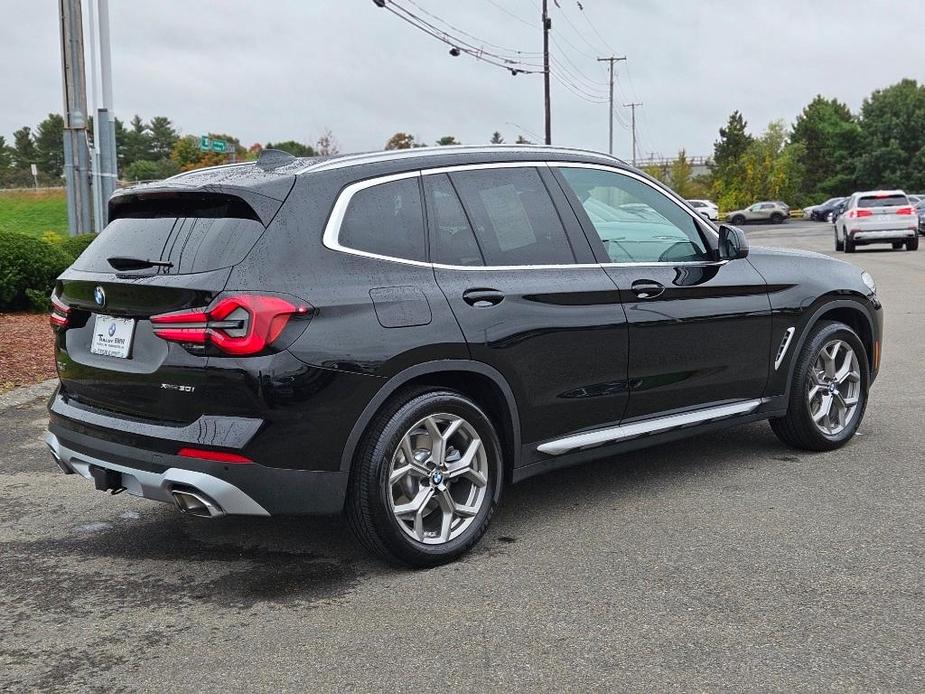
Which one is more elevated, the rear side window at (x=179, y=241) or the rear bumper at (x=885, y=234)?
the rear side window at (x=179, y=241)

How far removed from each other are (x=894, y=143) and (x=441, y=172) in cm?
9185

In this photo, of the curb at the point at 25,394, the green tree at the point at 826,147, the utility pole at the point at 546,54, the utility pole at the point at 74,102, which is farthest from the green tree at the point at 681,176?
the curb at the point at 25,394

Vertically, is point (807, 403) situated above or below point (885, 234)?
below

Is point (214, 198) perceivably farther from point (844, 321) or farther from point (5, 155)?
point (5, 155)

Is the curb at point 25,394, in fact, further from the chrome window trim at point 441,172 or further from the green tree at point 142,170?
the green tree at point 142,170

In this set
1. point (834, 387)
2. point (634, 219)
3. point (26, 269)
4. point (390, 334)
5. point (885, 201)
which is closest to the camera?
point (390, 334)

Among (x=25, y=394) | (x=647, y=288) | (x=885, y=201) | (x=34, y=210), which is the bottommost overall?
(x=25, y=394)

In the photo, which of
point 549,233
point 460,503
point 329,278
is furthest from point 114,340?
point 549,233

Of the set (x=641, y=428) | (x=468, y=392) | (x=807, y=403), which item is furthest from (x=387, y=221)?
(x=807, y=403)

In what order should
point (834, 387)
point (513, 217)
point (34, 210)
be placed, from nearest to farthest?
1. point (513, 217)
2. point (834, 387)
3. point (34, 210)

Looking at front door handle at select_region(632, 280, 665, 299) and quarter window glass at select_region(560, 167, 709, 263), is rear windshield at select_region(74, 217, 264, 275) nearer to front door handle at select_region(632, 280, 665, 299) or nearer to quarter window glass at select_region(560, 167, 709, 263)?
quarter window glass at select_region(560, 167, 709, 263)

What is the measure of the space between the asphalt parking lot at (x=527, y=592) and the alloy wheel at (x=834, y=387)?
335 mm

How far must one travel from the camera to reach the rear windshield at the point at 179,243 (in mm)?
4078

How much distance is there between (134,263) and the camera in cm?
434
